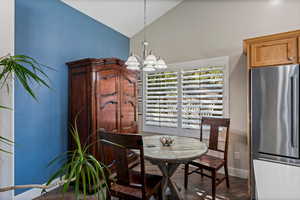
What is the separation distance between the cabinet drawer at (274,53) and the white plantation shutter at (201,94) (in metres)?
0.83

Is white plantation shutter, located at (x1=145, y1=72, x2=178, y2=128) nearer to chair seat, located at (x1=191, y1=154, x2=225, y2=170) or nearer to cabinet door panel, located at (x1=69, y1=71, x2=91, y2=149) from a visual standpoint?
chair seat, located at (x1=191, y1=154, x2=225, y2=170)

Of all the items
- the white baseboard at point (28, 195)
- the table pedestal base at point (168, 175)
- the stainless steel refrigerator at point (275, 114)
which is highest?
the stainless steel refrigerator at point (275, 114)

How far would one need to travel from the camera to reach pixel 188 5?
11.8ft

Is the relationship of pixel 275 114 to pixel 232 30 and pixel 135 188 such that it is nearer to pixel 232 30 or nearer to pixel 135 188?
pixel 232 30

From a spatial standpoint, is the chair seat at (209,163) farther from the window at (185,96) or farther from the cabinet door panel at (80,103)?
the cabinet door panel at (80,103)

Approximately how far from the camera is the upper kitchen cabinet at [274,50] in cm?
215

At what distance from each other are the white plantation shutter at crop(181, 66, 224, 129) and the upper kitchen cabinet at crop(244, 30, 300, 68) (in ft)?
2.69

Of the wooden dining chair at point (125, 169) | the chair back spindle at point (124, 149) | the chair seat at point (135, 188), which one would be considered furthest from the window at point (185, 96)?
the chair back spindle at point (124, 149)

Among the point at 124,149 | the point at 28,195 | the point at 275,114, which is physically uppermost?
the point at 275,114

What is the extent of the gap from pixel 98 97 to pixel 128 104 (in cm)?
68

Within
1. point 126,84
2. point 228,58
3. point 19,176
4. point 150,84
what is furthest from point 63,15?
point 228,58

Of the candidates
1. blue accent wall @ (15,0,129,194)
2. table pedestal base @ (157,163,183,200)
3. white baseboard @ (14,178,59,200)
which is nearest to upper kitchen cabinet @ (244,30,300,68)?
table pedestal base @ (157,163,183,200)

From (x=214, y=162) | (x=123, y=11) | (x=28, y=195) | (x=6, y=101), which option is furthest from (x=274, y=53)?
(x=28, y=195)

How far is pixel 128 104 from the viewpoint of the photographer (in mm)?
3154
